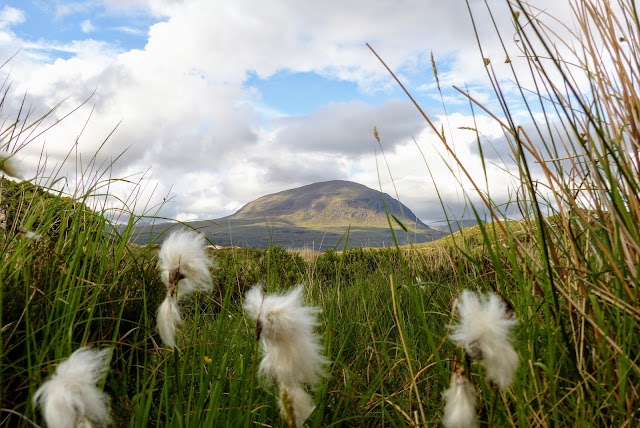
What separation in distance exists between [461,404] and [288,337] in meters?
0.38

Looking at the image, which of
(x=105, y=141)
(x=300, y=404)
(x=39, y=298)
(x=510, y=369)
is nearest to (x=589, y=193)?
(x=510, y=369)

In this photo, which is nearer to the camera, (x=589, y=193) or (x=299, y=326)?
(x=299, y=326)

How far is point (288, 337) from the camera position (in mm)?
1139

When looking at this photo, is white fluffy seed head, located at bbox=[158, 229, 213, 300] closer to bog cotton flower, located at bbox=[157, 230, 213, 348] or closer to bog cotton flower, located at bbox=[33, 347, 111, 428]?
bog cotton flower, located at bbox=[157, 230, 213, 348]

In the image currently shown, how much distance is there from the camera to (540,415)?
1.87 meters

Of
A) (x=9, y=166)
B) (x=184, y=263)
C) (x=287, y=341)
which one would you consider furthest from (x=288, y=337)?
(x=9, y=166)

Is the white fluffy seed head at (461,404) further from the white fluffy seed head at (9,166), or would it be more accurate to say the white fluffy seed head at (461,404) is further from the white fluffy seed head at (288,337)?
the white fluffy seed head at (9,166)

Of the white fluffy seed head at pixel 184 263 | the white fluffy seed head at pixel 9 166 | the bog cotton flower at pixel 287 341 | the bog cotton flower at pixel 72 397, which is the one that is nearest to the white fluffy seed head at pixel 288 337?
the bog cotton flower at pixel 287 341

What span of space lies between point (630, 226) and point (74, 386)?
1.72m

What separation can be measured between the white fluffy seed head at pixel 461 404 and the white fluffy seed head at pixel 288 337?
11.2 inches

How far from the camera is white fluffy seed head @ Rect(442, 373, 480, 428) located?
1.13 m

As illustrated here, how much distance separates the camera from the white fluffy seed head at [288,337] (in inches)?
44.4

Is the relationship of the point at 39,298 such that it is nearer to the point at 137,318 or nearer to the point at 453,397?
the point at 137,318

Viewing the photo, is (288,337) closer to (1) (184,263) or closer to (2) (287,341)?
(2) (287,341)
